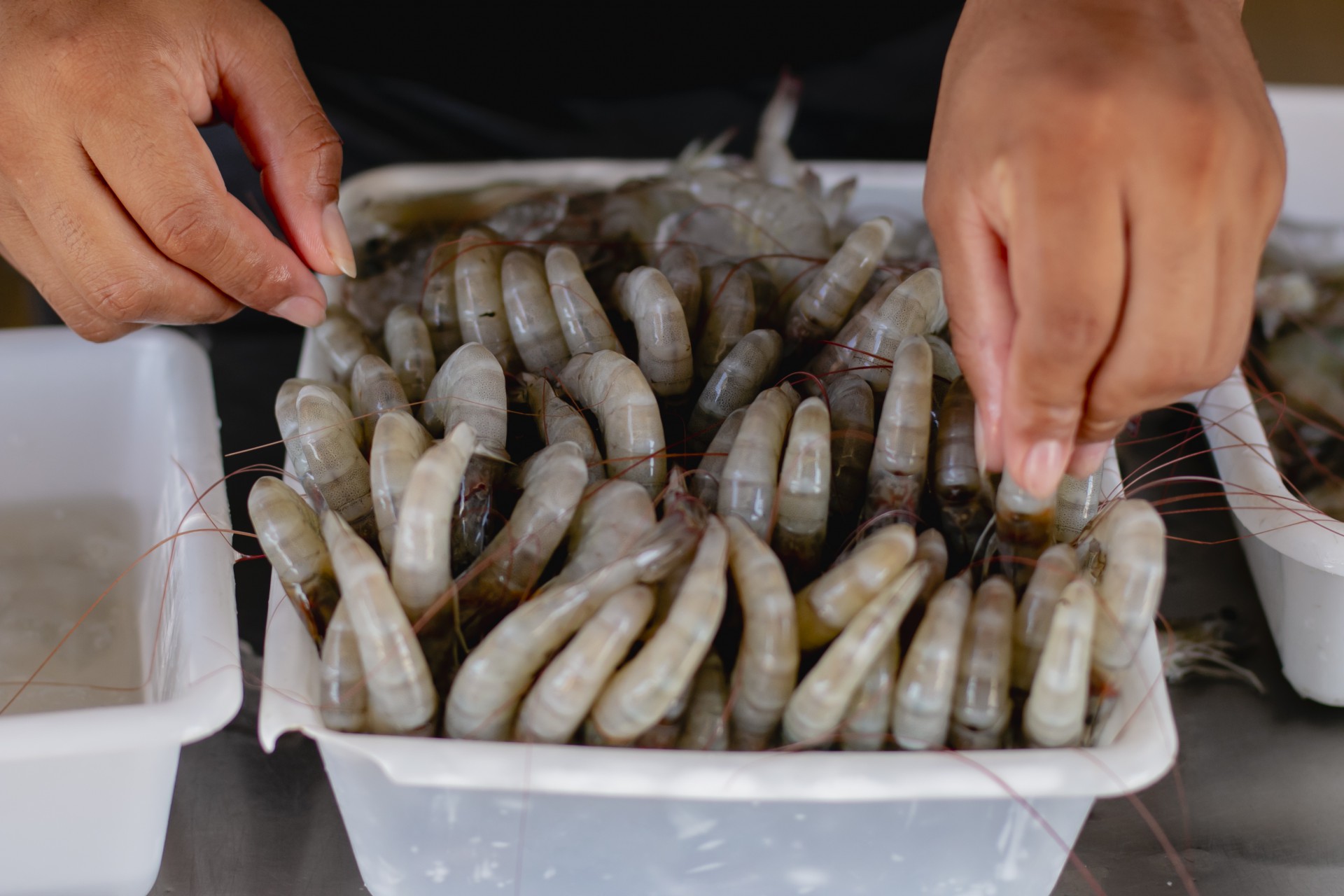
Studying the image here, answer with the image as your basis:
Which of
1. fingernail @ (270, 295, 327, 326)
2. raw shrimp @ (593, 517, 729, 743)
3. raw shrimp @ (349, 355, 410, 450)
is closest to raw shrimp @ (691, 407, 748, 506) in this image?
raw shrimp @ (593, 517, 729, 743)

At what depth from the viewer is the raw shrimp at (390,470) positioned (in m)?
0.69

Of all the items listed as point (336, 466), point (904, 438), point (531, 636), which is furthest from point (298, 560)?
point (904, 438)

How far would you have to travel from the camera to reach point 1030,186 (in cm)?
53

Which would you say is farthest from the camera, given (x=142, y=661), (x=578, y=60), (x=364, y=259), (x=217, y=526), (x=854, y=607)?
(x=578, y=60)

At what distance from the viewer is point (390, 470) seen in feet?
2.28

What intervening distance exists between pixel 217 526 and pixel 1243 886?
30.0 inches

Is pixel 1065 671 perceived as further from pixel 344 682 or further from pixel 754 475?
pixel 344 682

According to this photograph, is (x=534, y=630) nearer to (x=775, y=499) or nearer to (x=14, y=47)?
(x=775, y=499)

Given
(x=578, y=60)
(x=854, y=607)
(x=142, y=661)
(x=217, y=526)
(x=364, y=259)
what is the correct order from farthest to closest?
(x=578, y=60)
(x=364, y=259)
(x=142, y=661)
(x=217, y=526)
(x=854, y=607)

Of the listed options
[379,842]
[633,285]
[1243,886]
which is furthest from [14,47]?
[1243,886]

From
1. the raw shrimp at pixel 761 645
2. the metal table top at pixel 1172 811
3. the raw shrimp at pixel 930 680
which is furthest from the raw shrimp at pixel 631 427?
the metal table top at pixel 1172 811

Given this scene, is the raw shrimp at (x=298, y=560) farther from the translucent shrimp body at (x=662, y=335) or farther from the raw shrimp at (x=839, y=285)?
the raw shrimp at (x=839, y=285)

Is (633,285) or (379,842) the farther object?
(633,285)

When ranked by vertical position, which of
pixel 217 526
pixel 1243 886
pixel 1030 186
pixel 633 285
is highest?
pixel 1030 186
